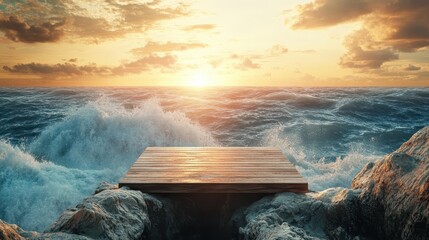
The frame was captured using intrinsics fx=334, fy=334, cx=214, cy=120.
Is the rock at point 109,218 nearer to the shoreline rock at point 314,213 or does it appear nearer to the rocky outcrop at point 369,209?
the shoreline rock at point 314,213

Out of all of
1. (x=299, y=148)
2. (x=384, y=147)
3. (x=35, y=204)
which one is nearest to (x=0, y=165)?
(x=35, y=204)

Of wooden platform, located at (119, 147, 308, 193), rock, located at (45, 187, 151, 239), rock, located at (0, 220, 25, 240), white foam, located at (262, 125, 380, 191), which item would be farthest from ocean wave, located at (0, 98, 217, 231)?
rock, located at (0, 220, 25, 240)

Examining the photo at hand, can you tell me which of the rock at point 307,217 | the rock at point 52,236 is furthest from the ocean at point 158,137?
the rock at point 52,236

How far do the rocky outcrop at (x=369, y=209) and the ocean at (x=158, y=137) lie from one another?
3.96 meters

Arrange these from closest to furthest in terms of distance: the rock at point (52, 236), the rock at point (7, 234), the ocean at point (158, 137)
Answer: the rock at point (7, 234) → the rock at point (52, 236) → the ocean at point (158, 137)

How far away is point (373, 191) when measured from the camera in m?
3.75

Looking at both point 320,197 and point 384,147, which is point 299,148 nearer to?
point 384,147

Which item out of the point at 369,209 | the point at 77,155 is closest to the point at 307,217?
the point at 369,209

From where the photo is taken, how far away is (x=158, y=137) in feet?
38.2

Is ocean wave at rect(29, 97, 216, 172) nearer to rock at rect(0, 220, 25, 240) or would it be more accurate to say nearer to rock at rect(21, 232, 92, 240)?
rock at rect(21, 232, 92, 240)

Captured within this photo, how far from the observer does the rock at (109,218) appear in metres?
3.32

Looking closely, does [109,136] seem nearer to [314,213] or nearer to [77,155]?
[77,155]

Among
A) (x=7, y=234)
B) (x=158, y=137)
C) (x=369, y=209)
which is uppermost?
(x=7, y=234)

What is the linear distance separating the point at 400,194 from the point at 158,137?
360 inches
